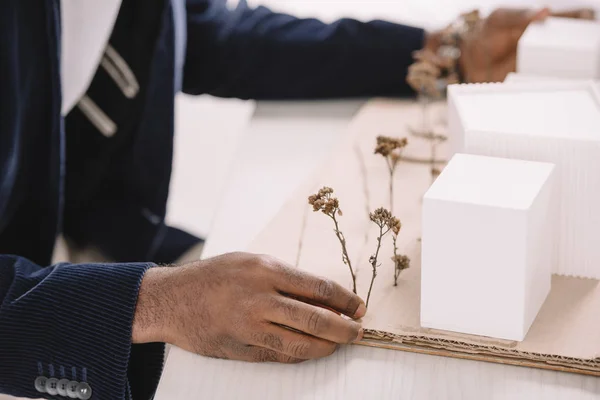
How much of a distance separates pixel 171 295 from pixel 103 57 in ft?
2.14

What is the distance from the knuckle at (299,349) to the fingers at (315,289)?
1.7 inches

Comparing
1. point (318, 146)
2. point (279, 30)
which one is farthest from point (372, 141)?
point (279, 30)

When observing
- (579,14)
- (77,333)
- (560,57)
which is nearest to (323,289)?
(77,333)

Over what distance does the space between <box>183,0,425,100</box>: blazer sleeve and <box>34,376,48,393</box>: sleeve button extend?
744 millimetres

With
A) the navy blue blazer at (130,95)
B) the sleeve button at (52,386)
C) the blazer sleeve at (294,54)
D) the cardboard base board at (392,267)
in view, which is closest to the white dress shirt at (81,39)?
the navy blue blazer at (130,95)

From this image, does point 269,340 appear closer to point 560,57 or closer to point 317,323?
point 317,323

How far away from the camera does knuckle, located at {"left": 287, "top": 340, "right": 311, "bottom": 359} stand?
28.5 inches

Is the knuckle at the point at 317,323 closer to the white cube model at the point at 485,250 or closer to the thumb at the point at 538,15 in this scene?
the white cube model at the point at 485,250

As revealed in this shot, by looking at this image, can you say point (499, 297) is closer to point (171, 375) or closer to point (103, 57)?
point (171, 375)

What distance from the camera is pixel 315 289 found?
2.43 ft

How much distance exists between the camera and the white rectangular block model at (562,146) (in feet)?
2.63

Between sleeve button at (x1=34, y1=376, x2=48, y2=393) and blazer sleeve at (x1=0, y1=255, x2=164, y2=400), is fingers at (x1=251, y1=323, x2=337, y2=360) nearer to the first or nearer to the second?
blazer sleeve at (x1=0, y1=255, x2=164, y2=400)

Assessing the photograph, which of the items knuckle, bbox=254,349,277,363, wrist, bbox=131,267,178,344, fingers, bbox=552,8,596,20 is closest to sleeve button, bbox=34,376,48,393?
wrist, bbox=131,267,178,344

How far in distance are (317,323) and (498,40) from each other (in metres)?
0.74
